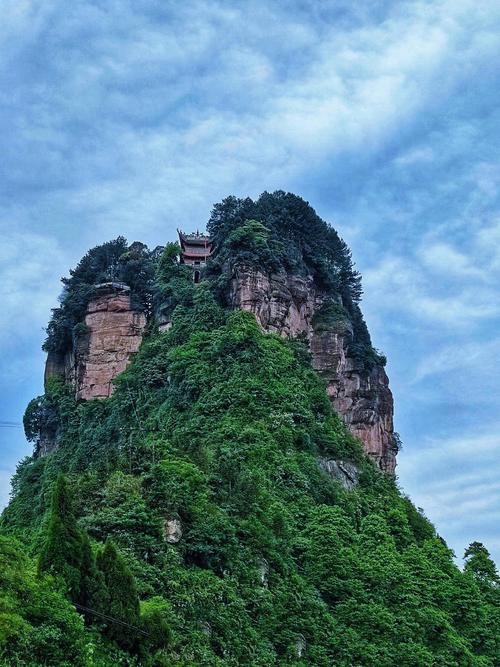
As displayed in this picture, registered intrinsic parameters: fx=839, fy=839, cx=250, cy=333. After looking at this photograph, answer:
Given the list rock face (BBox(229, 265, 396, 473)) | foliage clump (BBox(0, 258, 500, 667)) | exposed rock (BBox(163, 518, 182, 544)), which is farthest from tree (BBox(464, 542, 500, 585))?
exposed rock (BBox(163, 518, 182, 544))

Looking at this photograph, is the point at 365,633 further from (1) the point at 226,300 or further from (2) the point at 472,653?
(1) the point at 226,300

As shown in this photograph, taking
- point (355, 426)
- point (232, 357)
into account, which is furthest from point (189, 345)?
point (355, 426)

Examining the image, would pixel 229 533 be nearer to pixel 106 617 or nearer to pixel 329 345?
pixel 106 617

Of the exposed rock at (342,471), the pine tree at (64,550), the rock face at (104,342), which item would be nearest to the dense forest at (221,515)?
the pine tree at (64,550)

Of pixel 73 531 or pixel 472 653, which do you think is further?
pixel 472 653

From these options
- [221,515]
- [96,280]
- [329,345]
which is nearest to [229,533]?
[221,515]

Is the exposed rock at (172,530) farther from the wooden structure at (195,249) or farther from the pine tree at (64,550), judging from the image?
the wooden structure at (195,249)

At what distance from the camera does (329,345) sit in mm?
52625

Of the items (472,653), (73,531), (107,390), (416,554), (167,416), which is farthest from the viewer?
(107,390)

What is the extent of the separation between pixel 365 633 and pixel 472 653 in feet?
21.6

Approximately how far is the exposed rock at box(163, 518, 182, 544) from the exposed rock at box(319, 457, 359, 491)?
631 inches

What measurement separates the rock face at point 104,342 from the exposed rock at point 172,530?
27.2m

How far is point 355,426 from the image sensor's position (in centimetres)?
5325

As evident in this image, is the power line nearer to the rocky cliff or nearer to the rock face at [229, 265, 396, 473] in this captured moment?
the rock face at [229, 265, 396, 473]
